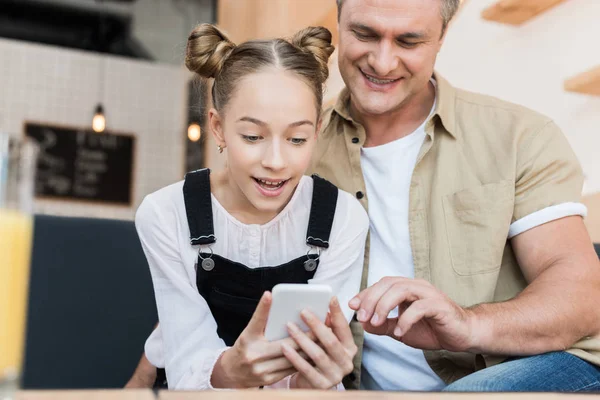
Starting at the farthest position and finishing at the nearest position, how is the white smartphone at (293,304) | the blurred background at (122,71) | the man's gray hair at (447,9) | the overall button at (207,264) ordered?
1. the blurred background at (122,71)
2. the man's gray hair at (447,9)
3. the overall button at (207,264)
4. the white smartphone at (293,304)

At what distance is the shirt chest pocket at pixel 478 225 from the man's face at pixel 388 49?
33cm

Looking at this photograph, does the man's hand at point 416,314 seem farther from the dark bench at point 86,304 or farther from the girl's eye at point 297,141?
the dark bench at point 86,304

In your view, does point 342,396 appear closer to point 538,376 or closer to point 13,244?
point 13,244

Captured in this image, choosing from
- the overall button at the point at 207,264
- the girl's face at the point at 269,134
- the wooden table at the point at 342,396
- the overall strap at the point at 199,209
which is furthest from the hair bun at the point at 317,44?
the wooden table at the point at 342,396

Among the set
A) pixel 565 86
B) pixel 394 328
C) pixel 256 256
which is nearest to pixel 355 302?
pixel 394 328

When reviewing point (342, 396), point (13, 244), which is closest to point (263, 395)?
point (342, 396)

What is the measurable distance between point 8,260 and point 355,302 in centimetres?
81

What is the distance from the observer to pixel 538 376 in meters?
1.52

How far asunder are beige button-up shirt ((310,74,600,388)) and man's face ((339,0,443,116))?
0.12 m

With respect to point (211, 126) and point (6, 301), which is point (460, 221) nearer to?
point (211, 126)

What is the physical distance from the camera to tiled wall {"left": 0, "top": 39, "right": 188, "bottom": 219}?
18.8 feet

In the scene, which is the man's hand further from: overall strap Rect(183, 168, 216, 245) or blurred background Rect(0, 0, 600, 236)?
blurred background Rect(0, 0, 600, 236)

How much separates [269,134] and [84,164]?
4.77 meters

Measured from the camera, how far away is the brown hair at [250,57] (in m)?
1.67
